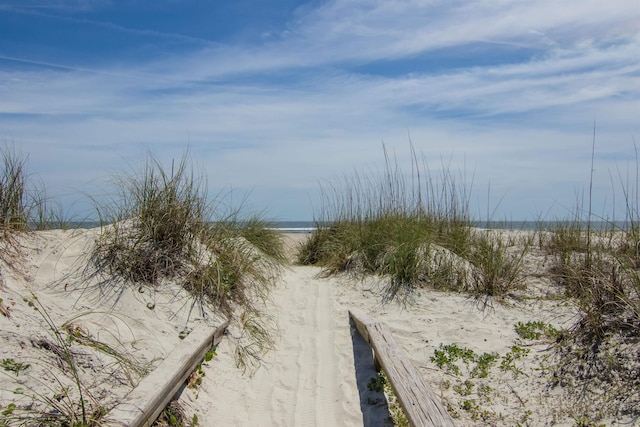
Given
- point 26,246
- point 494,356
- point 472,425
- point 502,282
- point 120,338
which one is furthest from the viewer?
point 502,282

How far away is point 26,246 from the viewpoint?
4500 mm

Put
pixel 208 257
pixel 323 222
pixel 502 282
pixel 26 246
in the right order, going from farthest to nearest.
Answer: pixel 323 222 < pixel 502 282 < pixel 208 257 < pixel 26 246

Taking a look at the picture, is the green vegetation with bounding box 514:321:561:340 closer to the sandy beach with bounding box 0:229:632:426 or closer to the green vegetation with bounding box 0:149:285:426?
the sandy beach with bounding box 0:229:632:426

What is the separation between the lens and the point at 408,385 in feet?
9.58

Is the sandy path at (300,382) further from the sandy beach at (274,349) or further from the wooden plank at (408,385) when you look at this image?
the wooden plank at (408,385)

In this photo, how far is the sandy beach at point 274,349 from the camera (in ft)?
9.86

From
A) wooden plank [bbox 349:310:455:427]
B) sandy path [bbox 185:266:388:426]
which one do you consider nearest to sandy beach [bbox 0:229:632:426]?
sandy path [bbox 185:266:388:426]

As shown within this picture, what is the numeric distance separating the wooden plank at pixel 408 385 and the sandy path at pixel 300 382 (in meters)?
0.32

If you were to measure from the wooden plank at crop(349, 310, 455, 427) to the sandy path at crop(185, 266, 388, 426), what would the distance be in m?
0.32

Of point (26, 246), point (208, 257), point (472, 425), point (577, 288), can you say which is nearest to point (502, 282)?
point (577, 288)

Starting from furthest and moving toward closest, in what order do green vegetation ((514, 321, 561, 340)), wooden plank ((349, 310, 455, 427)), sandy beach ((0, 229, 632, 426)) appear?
green vegetation ((514, 321, 561, 340)), sandy beach ((0, 229, 632, 426)), wooden plank ((349, 310, 455, 427))

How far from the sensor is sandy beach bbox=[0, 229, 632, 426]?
118 inches

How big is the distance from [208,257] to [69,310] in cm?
153

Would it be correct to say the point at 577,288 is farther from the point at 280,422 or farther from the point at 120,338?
the point at 120,338
